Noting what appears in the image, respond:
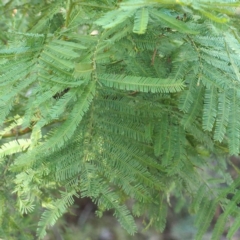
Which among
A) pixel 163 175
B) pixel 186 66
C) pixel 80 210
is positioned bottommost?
pixel 80 210

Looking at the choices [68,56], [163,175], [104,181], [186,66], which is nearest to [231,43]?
[186,66]

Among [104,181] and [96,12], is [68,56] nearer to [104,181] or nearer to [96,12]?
[96,12]

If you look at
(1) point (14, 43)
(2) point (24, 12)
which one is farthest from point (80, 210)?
(1) point (14, 43)

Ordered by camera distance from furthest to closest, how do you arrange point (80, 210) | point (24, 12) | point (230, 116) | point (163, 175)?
point (80, 210) < point (24, 12) < point (163, 175) < point (230, 116)

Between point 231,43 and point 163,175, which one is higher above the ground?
point 231,43

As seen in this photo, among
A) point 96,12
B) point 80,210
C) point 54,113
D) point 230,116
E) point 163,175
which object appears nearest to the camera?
point 54,113

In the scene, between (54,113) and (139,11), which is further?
(54,113)

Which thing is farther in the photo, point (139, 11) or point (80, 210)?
point (80, 210)

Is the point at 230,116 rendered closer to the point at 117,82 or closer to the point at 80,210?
the point at 117,82

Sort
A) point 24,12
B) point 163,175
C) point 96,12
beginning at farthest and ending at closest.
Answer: point 24,12 → point 163,175 → point 96,12
